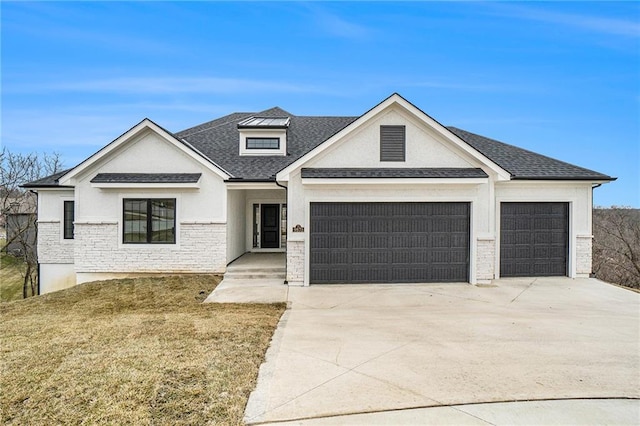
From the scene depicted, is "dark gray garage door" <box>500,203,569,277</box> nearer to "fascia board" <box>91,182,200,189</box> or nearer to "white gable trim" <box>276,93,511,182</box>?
"white gable trim" <box>276,93,511,182</box>

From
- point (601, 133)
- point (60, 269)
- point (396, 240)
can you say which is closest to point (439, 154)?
point (396, 240)

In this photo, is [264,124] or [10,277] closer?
[264,124]

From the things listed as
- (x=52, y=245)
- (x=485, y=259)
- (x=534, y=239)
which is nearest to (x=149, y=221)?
(x=52, y=245)

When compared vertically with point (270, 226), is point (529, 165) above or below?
above

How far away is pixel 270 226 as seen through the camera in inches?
615

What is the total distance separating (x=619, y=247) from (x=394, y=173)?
20480 millimetres

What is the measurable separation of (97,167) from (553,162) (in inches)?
643

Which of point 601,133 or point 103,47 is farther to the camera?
point 601,133

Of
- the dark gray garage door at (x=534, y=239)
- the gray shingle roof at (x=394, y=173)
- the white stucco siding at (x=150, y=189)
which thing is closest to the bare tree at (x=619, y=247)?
the dark gray garage door at (x=534, y=239)

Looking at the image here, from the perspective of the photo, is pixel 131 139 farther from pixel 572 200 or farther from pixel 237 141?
pixel 572 200

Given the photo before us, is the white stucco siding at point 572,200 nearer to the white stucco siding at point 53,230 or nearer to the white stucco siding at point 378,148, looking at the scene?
the white stucco siding at point 378,148

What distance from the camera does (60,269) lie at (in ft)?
45.2

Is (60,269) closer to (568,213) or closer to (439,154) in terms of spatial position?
(439,154)

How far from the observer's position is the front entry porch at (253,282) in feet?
29.4
